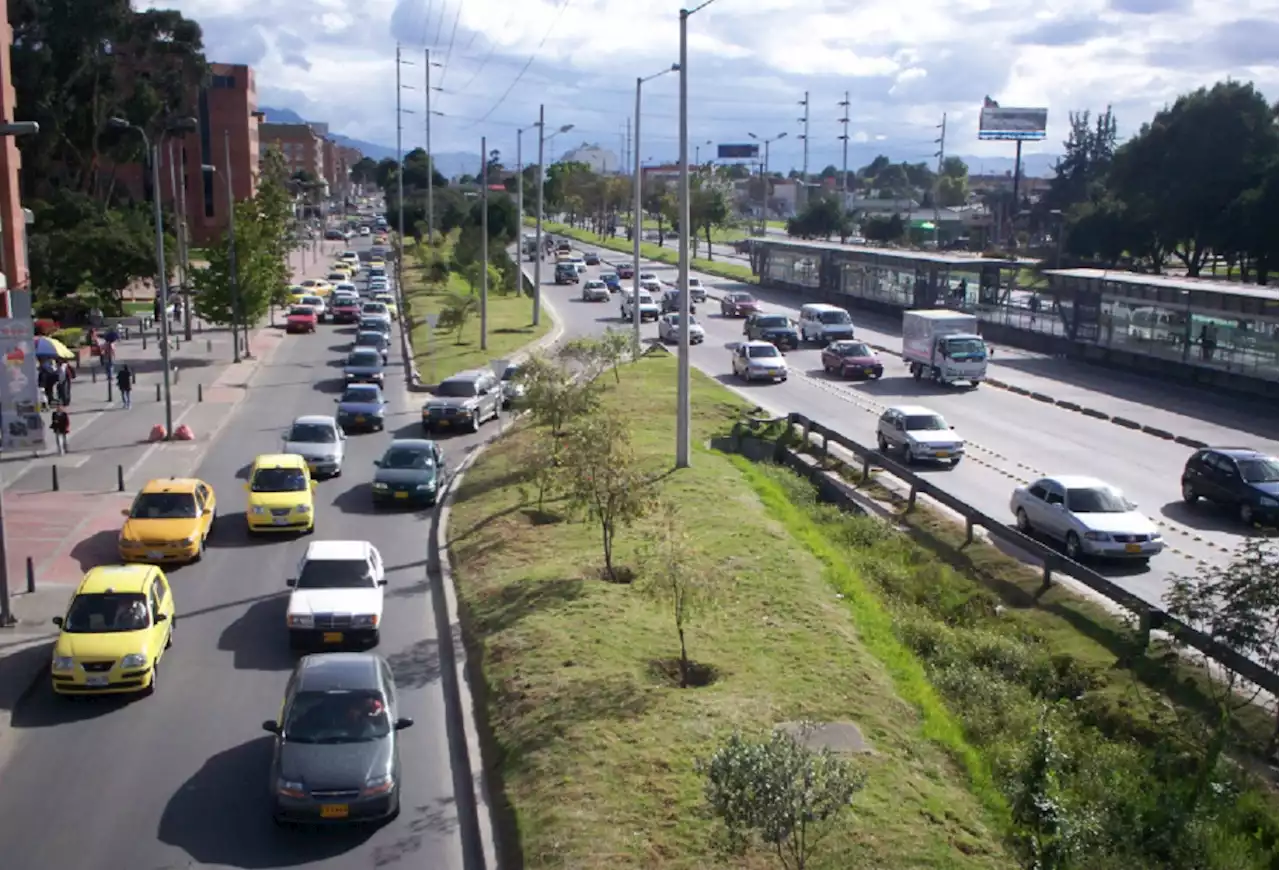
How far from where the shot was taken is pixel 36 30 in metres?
76.9

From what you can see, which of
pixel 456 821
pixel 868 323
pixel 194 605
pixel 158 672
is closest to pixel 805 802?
pixel 456 821

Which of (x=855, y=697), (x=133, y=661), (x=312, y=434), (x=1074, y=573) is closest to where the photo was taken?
(x=855, y=697)

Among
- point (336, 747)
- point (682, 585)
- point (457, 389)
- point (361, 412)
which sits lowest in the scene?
point (361, 412)

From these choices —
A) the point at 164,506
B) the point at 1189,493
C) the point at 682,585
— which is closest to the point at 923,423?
the point at 1189,493

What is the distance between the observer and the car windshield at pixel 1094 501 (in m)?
24.7

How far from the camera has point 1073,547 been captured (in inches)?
954

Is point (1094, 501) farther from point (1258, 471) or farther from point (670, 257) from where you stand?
point (670, 257)

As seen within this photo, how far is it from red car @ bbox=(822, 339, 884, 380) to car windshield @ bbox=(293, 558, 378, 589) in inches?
1265

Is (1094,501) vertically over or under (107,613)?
over

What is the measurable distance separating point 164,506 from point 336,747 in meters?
12.2

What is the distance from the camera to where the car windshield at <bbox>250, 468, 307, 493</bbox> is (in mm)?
26781

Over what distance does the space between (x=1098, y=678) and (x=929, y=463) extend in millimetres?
14774

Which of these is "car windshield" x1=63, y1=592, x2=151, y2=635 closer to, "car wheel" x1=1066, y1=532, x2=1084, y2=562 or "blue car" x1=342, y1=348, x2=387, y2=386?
"car wheel" x1=1066, y1=532, x2=1084, y2=562

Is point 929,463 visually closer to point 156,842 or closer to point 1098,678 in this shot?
point 1098,678
